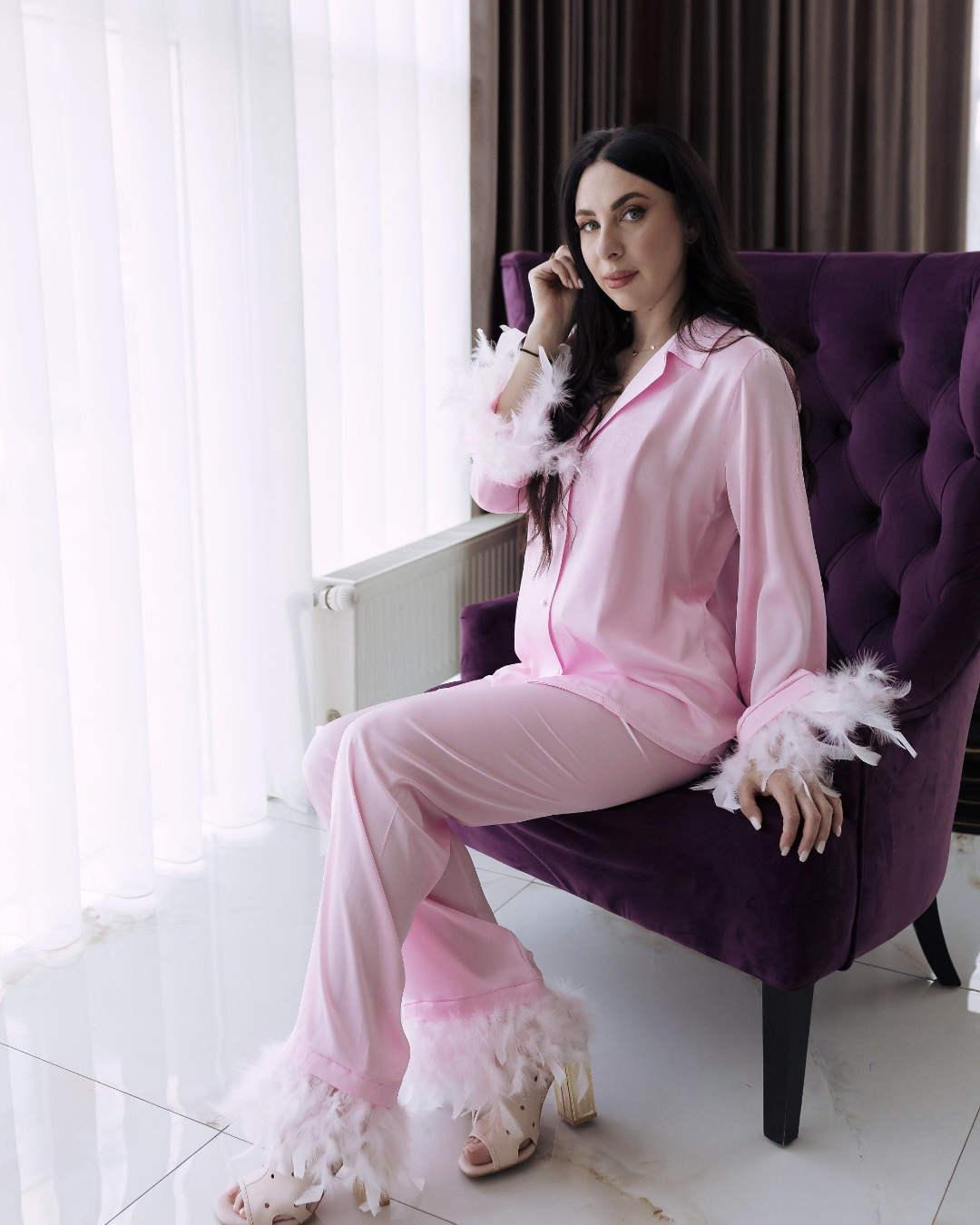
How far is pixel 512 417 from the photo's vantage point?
1.69m

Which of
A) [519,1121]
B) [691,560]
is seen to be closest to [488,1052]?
[519,1121]

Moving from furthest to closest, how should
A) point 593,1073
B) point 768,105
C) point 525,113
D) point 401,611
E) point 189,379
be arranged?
point 768,105, point 525,113, point 401,611, point 189,379, point 593,1073

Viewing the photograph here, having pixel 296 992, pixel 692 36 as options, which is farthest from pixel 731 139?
pixel 296 992

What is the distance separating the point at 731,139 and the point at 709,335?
193 cm

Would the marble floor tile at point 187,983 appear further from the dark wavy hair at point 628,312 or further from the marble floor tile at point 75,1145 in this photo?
the dark wavy hair at point 628,312

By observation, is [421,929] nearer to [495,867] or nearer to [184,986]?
[184,986]

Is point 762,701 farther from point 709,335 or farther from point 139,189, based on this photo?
point 139,189

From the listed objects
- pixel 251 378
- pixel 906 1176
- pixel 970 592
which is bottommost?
pixel 906 1176

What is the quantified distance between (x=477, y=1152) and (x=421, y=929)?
27 cm

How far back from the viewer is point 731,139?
3.18 m

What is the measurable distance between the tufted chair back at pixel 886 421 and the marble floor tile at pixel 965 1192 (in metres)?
0.71

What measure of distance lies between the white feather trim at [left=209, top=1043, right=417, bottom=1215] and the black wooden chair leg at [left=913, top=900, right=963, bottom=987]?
0.90m

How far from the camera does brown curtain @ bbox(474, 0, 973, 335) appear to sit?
112 inches

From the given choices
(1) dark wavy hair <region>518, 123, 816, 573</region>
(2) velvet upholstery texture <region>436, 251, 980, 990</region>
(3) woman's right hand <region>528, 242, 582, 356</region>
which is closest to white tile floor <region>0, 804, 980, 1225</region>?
(2) velvet upholstery texture <region>436, 251, 980, 990</region>
